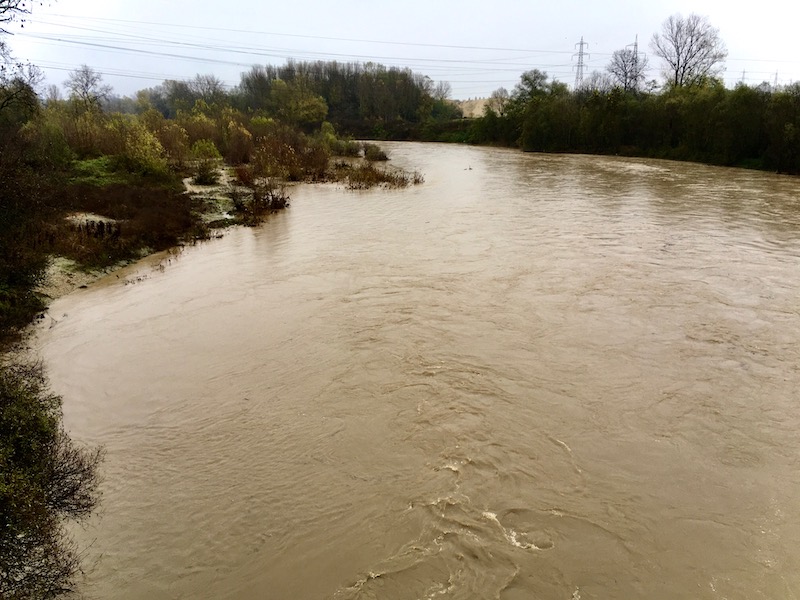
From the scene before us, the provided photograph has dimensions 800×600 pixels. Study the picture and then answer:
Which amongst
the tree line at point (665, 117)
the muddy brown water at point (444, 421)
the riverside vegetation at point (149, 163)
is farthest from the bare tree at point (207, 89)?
the muddy brown water at point (444, 421)

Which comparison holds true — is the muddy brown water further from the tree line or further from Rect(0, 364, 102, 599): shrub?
the tree line

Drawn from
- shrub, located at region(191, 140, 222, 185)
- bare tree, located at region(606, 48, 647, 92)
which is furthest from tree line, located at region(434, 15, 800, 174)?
shrub, located at region(191, 140, 222, 185)

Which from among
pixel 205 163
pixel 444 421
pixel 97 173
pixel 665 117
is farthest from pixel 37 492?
pixel 665 117

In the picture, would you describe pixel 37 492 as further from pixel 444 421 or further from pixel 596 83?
pixel 596 83

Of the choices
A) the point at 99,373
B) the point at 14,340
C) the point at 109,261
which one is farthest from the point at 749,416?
the point at 109,261

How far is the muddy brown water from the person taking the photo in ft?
16.1

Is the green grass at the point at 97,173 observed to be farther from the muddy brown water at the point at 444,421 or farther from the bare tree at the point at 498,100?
the bare tree at the point at 498,100

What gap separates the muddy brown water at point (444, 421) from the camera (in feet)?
16.1

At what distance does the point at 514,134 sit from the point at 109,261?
54385 millimetres

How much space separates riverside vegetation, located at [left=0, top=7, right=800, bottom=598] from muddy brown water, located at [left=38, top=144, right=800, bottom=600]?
0.74 m

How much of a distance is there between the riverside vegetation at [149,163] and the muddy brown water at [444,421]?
0.74m

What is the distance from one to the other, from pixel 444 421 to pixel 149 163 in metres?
21.4

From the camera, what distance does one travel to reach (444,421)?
23.3 feet

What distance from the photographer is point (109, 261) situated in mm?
14391
